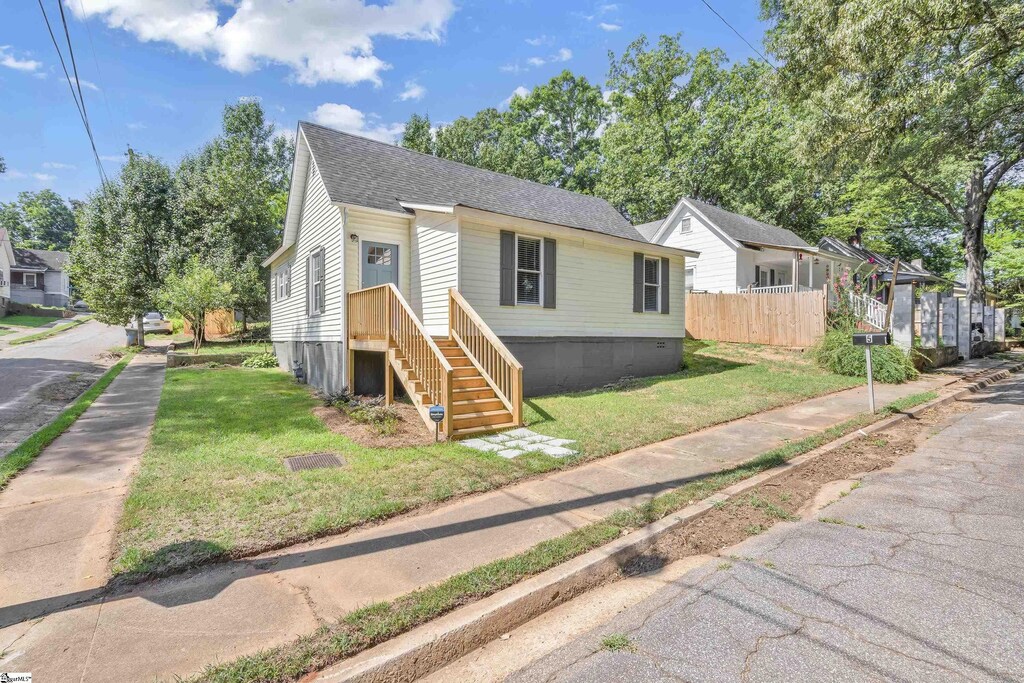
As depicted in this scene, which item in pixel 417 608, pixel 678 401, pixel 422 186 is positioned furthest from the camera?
pixel 422 186

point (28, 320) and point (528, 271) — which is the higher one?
point (528, 271)

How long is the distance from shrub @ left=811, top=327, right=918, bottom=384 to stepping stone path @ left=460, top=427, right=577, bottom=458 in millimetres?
8254

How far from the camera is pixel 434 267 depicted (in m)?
9.56

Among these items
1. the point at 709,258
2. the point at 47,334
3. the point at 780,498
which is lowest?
the point at 780,498

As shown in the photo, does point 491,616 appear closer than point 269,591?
Yes

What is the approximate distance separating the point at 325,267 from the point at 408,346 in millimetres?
4549

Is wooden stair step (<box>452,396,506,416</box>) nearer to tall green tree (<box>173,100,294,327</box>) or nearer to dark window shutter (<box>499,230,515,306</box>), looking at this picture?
dark window shutter (<box>499,230,515,306</box>)

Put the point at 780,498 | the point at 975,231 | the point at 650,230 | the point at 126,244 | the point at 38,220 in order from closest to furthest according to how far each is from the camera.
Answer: the point at 780,498
the point at 126,244
the point at 975,231
the point at 650,230
the point at 38,220

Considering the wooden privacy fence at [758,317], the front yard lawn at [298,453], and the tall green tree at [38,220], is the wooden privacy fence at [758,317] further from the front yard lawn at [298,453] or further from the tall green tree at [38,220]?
the tall green tree at [38,220]

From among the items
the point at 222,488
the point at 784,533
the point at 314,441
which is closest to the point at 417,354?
the point at 314,441

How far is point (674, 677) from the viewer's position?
2.16m

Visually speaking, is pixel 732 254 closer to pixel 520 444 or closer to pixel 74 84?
pixel 520 444

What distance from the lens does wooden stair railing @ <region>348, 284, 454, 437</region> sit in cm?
653

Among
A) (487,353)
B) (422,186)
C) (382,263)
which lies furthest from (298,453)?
(422,186)
